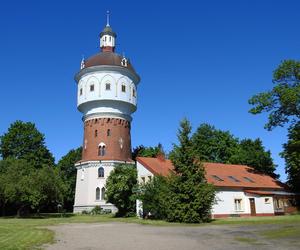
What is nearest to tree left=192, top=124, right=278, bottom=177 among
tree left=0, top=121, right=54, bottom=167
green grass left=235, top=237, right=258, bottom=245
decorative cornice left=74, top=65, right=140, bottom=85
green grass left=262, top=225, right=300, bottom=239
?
decorative cornice left=74, top=65, right=140, bottom=85

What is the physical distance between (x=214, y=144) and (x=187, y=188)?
1109 inches

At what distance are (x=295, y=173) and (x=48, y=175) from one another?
2599cm

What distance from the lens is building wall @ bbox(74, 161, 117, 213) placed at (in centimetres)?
4909

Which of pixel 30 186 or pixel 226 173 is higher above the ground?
Answer: pixel 226 173

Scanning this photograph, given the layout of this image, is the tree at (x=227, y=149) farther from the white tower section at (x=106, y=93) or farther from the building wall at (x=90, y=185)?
the building wall at (x=90, y=185)

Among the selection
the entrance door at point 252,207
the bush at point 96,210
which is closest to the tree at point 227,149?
the entrance door at point 252,207

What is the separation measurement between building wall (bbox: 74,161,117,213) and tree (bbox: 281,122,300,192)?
20.9 m

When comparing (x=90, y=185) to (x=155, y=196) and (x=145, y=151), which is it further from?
(x=155, y=196)

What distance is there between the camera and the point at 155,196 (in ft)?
106

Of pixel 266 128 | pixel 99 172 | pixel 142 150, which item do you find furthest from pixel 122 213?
pixel 142 150

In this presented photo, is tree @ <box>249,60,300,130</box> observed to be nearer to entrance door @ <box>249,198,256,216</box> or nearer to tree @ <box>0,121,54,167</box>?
entrance door @ <box>249,198,256,216</box>

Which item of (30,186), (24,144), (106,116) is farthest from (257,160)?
(24,144)

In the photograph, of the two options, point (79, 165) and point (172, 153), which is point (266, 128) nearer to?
point (172, 153)

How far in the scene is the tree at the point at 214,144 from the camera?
5547 cm
